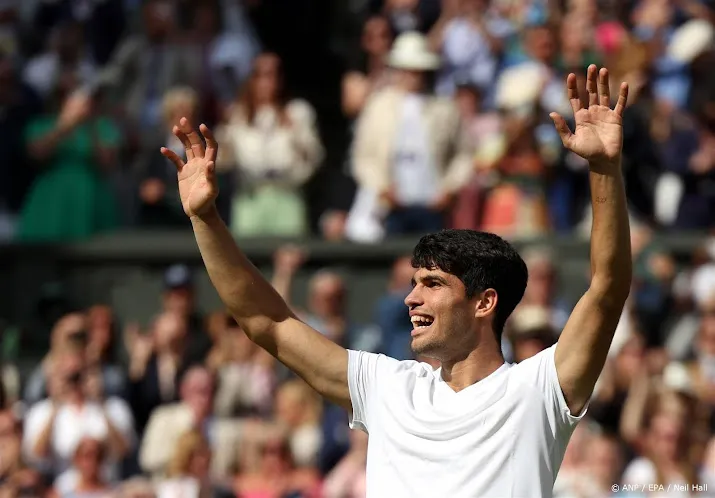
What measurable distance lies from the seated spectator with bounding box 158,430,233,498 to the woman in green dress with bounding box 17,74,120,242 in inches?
117

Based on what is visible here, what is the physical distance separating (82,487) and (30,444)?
549 millimetres

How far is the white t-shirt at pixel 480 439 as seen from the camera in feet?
15.6

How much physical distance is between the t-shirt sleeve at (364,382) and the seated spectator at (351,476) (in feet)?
13.4

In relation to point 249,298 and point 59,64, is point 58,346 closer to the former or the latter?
point 59,64

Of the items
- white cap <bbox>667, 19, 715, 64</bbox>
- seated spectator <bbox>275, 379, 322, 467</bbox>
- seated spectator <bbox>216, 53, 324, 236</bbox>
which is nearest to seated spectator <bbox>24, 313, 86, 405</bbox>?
seated spectator <bbox>275, 379, 322, 467</bbox>

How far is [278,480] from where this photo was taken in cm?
945

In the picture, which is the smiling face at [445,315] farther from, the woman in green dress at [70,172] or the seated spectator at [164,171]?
the woman in green dress at [70,172]

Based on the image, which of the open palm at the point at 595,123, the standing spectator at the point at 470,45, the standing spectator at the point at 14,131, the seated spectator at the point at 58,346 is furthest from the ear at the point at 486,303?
the standing spectator at the point at 14,131

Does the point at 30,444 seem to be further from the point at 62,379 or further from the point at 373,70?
the point at 373,70

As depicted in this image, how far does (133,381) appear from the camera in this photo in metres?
10.4

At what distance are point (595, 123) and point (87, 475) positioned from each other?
5358 mm

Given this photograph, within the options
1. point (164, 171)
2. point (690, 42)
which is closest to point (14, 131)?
point (164, 171)

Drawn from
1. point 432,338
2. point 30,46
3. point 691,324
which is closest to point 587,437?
point 691,324

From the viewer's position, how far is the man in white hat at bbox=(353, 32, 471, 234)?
37.9ft
